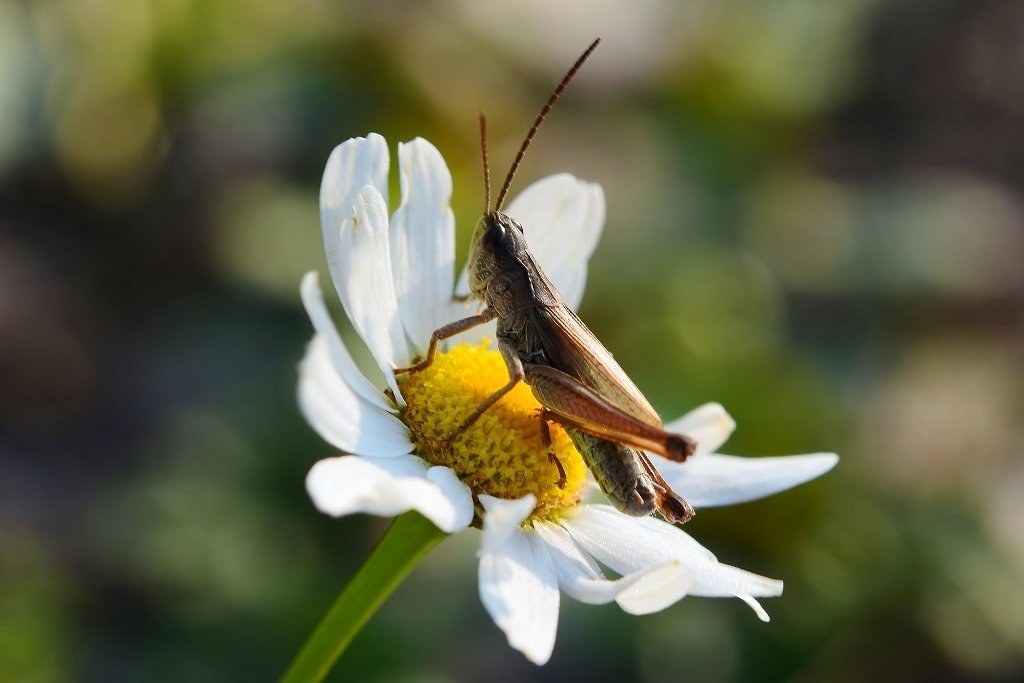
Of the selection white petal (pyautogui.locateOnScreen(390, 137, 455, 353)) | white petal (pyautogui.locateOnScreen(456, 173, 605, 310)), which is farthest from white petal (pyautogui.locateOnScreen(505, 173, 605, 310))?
white petal (pyautogui.locateOnScreen(390, 137, 455, 353))

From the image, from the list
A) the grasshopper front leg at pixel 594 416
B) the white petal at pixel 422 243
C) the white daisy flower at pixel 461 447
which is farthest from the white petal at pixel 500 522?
the white petal at pixel 422 243

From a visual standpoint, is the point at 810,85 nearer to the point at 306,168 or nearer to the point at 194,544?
the point at 306,168

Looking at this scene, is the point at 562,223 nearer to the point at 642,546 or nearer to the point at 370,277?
the point at 370,277

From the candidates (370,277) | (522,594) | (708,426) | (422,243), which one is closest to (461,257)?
(422,243)

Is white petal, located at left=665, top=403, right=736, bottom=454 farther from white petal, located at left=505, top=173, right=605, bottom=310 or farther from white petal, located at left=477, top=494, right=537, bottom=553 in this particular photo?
white petal, located at left=477, top=494, right=537, bottom=553

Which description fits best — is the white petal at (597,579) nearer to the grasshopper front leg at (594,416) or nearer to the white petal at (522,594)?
the white petal at (522,594)

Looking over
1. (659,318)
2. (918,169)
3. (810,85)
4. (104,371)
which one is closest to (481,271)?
(659,318)
